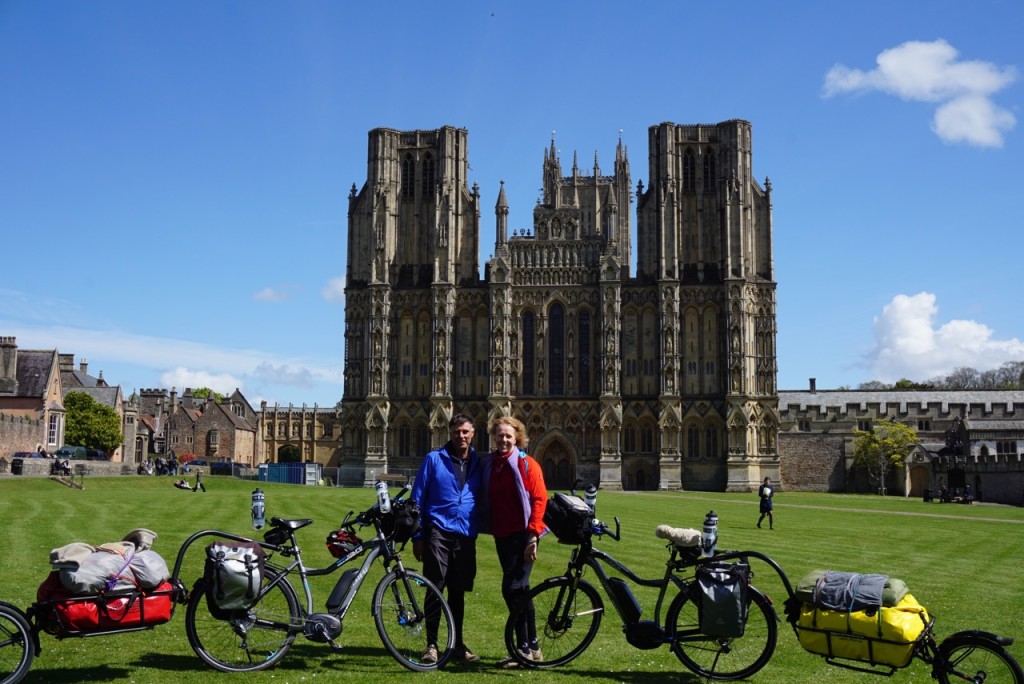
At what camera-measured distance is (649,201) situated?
76.8 m

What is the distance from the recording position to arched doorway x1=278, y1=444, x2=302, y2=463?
131m

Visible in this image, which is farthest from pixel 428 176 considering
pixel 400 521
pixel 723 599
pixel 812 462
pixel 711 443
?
pixel 723 599

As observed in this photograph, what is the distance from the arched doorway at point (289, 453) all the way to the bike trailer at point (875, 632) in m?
126

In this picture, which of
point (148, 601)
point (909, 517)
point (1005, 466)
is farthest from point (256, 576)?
point (1005, 466)

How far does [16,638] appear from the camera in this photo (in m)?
8.85

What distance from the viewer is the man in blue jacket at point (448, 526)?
10445 millimetres

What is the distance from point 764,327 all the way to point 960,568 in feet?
182

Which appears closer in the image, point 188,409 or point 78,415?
point 78,415

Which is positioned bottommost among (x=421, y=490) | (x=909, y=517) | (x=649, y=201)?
(x=909, y=517)

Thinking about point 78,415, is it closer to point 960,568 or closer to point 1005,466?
point 1005,466

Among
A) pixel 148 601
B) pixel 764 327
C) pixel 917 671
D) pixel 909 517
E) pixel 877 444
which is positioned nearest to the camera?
pixel 148 601

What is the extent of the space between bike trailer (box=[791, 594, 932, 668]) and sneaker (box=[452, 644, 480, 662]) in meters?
3.50

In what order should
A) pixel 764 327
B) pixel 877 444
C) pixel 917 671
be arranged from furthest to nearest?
pixel 877 444
pixel 764 327
pixel 917 671

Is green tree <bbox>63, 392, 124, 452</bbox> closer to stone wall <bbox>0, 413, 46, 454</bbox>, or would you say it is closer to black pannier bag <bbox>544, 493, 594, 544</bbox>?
stone wall <bbox>0, 413, 46, 454</bbox>
